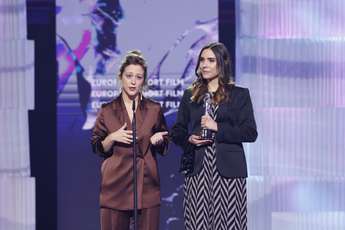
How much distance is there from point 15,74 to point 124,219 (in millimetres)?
1665

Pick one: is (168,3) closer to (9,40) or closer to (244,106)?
(9,40)

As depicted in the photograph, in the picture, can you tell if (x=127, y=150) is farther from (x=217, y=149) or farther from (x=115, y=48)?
(x=115, y=48)

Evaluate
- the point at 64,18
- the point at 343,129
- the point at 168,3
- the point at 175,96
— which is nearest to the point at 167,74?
the point at 175,96

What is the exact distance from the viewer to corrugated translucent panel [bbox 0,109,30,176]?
4918 millimetres

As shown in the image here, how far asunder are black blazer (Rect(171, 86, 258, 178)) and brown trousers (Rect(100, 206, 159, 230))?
0.31 meters

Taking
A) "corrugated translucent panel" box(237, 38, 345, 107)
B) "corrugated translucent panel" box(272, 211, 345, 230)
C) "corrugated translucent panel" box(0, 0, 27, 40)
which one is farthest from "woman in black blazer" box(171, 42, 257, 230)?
A: "corrugated translucent panel" box(0, 0, 27, 40)

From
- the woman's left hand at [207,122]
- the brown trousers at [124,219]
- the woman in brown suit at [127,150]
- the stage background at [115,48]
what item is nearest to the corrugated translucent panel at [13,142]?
Result: the stage background at [115,48]

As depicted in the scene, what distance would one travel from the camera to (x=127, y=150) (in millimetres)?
3719

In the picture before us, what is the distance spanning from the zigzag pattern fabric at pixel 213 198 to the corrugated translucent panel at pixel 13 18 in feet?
5.75

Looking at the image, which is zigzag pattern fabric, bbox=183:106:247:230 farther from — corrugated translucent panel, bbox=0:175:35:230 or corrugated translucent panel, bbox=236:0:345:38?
corrugated translucent panel, bbox=0:175:35:230

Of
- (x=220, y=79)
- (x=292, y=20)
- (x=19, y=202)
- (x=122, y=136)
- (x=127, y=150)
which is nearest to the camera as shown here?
(x=122, y=136)

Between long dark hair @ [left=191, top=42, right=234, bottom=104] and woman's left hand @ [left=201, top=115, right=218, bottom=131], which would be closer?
woman's left hand @ [left=201, top=115, right=218, bottom=131]

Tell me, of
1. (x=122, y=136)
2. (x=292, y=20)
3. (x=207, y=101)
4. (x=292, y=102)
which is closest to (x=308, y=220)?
(x=292, y=102)

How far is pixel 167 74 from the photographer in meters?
4.98
